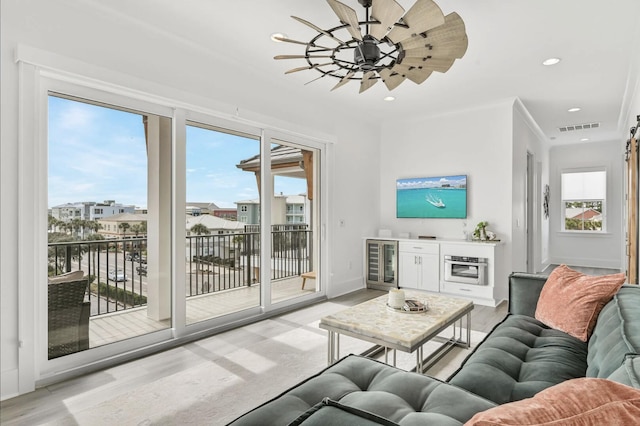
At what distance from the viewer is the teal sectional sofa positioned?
120cm

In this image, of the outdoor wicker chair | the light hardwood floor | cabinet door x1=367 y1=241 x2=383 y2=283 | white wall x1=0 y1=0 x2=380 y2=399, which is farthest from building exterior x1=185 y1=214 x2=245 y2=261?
cabinet door x1=367 y1=241 x2=383 y2=283

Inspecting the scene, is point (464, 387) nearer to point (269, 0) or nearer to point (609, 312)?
point (609, 312)

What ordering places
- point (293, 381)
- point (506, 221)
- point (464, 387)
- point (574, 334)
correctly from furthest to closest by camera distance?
1. point (506, 221)
2. point (293, 381)
3. point (574, 334)
4. point (464, 387)

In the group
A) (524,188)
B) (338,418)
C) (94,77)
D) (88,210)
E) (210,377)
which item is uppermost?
(94,77)

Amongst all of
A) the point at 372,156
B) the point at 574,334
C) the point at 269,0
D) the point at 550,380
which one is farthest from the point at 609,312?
the point at 372,156

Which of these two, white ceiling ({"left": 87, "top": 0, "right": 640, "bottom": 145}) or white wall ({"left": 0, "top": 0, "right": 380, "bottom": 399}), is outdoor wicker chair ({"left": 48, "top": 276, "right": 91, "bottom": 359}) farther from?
white ceiling ({"left": 87, "top": 0, "right": 640, "bottom": 145})

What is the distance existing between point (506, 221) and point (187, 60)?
4422 mm

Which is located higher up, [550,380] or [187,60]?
[187,60]

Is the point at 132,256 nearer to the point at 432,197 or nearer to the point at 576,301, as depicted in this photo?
the point at 576,301

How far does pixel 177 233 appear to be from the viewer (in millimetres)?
3336

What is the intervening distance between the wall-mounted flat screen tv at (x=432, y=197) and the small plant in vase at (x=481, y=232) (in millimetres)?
338

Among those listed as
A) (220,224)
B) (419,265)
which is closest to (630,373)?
(220,224)

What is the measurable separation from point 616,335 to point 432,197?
4195 millimetres

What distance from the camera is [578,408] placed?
0.77 m
